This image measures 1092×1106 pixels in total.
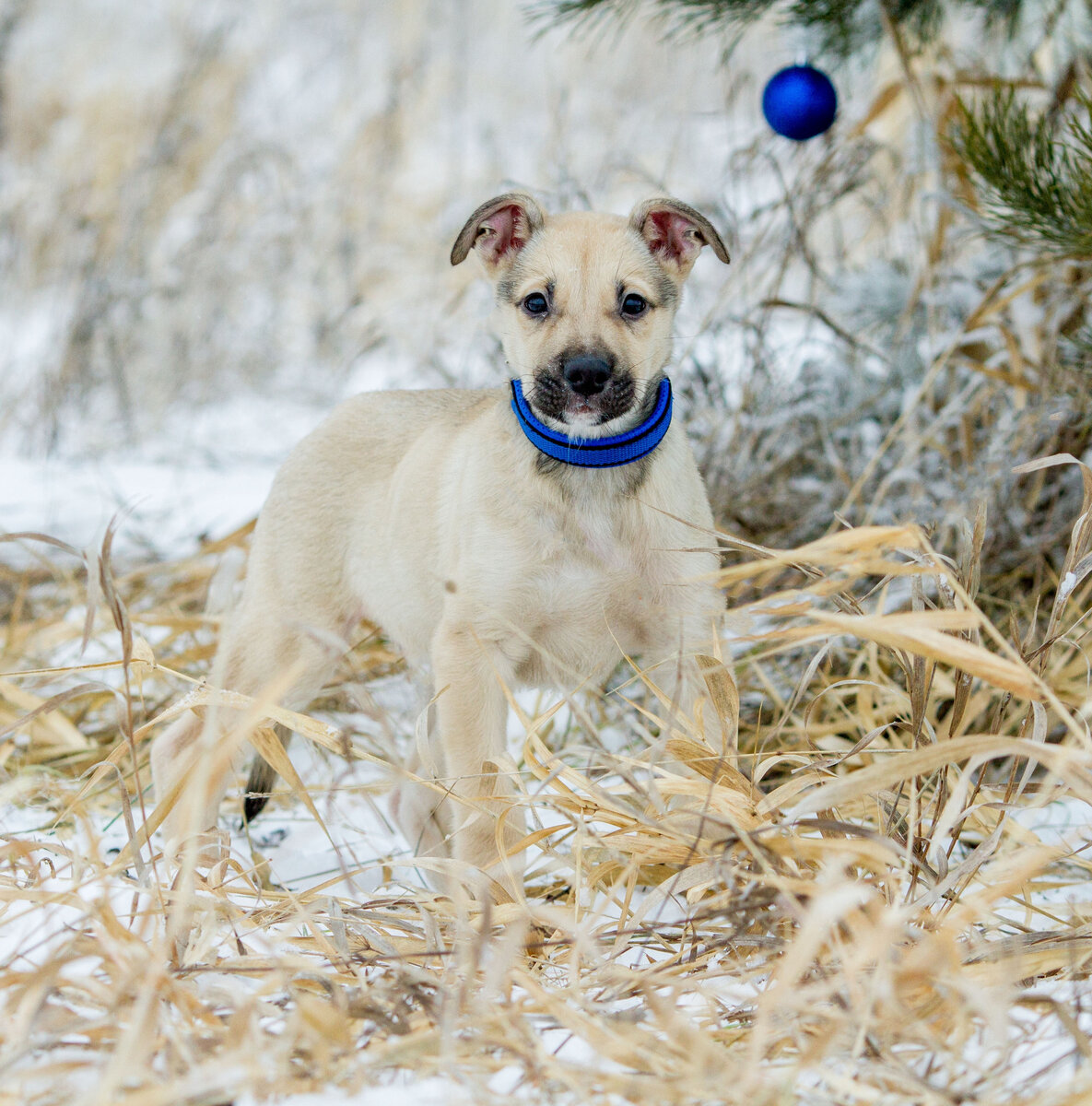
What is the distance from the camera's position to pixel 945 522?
340 cm

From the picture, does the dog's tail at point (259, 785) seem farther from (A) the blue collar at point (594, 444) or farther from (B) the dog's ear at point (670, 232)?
(B) the dog's ear at point (670, 232)

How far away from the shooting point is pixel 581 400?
7.92 ft

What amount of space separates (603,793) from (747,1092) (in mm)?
670

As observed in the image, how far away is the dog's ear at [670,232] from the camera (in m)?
2.74

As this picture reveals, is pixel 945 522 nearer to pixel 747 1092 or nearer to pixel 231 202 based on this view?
pixel 747 1092

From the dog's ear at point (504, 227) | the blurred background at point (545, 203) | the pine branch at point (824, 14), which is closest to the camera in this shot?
the dog's ear at point (504, 227)

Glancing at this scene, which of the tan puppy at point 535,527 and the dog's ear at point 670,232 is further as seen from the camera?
the dog's ear at point 670,232

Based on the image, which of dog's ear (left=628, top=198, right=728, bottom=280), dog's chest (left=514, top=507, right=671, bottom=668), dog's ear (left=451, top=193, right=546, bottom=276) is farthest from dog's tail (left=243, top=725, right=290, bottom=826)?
dog's ear (left=628, top=198, right=728, bottom=280)

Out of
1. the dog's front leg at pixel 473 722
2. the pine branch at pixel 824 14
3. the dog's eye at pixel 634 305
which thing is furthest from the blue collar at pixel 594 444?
the pine branch at pixel 824 14

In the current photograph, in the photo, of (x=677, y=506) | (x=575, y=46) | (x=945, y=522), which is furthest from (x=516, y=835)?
(x=575, y=46)

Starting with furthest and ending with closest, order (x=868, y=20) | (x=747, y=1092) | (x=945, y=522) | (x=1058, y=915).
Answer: (x=868, y=20) < (x=945, y=522) < (x=1058, y=915) < (x=747, y=1092)

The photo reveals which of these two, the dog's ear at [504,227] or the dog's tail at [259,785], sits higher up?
the dog's ear at [504,227]

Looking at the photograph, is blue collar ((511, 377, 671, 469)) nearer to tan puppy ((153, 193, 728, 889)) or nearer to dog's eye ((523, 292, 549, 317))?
tan puppy ((153, 193, 728, 889))

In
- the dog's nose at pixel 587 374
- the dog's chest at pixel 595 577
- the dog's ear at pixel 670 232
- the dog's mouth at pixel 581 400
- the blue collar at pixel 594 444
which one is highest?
the dog's ear at pixel 670 232
